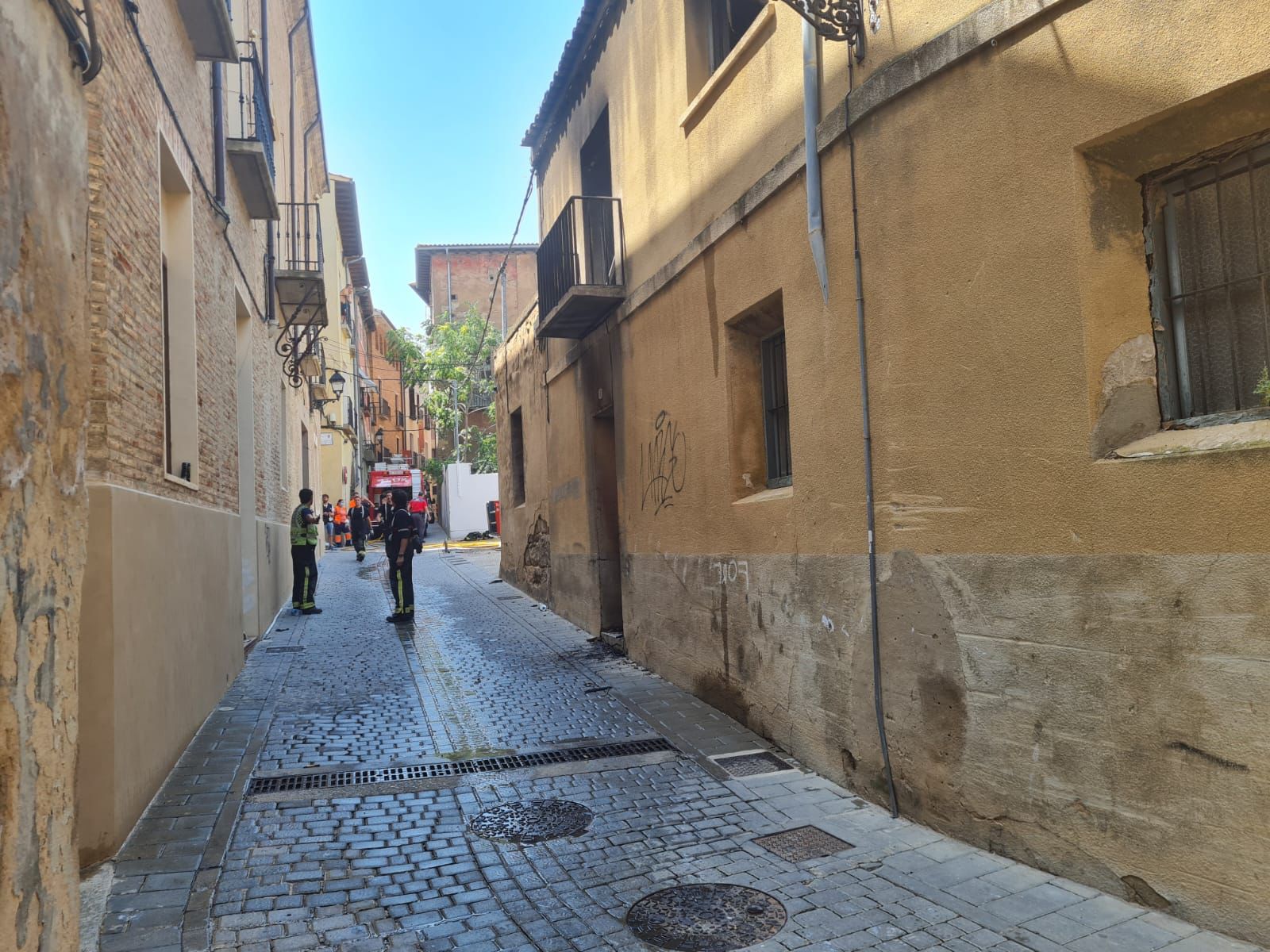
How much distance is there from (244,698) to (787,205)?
571 centimetres

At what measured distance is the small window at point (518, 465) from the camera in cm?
1548

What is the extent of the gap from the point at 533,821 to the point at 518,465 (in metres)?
10.9

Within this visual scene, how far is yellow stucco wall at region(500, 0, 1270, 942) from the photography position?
345 centimetres

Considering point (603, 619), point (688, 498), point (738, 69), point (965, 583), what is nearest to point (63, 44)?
point (965, 583)

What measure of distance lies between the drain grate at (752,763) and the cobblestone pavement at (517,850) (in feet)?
0.38

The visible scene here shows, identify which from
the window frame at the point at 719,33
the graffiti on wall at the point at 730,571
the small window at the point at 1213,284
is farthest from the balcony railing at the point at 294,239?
the small window at the point at 1213,284

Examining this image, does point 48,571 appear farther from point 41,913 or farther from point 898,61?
point 898,61

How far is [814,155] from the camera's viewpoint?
5.51m

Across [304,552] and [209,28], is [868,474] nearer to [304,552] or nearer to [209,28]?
[209,28]

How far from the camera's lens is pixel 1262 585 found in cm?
325

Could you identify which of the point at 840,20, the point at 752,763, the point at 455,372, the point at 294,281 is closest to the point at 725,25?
the point at 840,20

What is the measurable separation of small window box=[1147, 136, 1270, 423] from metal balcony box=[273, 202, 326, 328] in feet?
33.1

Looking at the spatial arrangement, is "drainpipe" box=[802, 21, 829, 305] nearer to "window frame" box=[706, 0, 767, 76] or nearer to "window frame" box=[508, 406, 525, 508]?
"window frame" box=[706, 0, 767, 76]

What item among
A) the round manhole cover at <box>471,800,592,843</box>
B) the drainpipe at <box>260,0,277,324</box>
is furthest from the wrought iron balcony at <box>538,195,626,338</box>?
the round manhole cover at <box>471,800,592,843</box>
